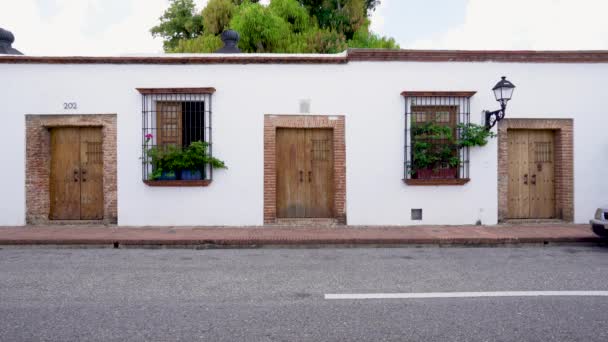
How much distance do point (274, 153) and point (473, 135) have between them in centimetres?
447

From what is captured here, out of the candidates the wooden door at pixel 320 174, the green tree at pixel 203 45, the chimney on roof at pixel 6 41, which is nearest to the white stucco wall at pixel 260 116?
the wooden door at pixel 320 174

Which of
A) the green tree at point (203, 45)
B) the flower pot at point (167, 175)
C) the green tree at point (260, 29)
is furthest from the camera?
the green tree at point (203, 45)

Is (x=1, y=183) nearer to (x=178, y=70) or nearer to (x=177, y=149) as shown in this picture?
(x=177, y=149)

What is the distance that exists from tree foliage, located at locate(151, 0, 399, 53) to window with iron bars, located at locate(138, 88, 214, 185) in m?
11.8

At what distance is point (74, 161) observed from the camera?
11.1m

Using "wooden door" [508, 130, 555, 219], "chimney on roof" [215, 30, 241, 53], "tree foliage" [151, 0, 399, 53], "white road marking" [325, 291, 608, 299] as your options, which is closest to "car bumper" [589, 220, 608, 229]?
"wooden door" [508, 130, 555, 219]

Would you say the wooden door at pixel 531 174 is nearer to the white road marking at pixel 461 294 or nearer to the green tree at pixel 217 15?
the white road marking at pixel 461 294

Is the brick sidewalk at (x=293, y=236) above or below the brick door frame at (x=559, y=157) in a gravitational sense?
below

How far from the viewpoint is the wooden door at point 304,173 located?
36.2 feet

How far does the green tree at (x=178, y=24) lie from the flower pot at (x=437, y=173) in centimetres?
2136

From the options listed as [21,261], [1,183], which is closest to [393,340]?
[21,261]

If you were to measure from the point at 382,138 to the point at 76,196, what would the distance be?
7175mm

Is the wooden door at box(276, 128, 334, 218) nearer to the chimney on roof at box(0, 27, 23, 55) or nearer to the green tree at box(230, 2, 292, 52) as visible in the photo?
the chimney on roof at box(0, 27, 23, 55)

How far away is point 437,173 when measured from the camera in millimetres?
10930
